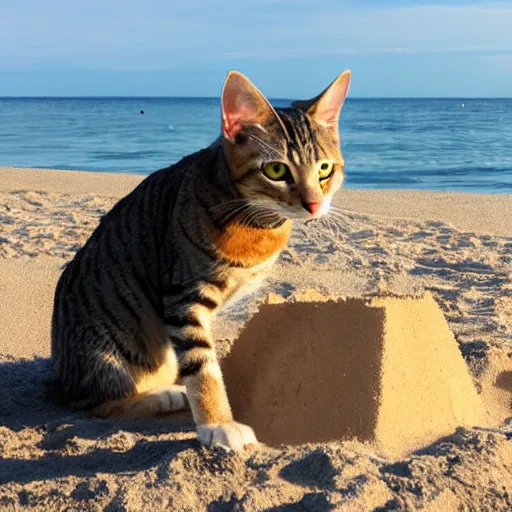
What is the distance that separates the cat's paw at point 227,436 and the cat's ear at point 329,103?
1305mm

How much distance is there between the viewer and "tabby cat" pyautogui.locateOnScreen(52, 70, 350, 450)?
2.95 m

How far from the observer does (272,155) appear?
2.93m

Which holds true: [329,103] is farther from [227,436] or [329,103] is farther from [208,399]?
[227,436]

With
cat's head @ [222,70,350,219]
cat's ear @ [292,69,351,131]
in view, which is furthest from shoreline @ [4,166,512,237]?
cat's head @ [222,70,350,219]

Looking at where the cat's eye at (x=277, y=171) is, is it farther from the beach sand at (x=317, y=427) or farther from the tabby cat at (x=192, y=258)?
the beach sand at (x=317, y=427)

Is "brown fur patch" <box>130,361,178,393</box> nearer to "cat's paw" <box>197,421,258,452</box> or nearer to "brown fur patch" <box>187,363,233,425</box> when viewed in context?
"brown fur patch" <box>187,363,233,425</box>

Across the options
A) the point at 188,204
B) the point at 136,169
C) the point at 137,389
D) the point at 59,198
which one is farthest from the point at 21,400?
the point at 136,169

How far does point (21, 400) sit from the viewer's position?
370cm

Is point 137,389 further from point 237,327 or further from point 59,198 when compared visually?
point 59,198

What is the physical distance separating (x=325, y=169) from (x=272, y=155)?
0.26 m

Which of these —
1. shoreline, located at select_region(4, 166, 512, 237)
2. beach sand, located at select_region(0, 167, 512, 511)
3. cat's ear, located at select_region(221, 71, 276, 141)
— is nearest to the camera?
beach sand, located at select_region(0, 167, 512, 511)

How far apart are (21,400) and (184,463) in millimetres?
1419

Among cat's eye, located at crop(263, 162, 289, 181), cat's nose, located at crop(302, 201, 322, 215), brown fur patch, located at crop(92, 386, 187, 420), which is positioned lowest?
brown fur patch, located at crop(92, 386, 187, 420)

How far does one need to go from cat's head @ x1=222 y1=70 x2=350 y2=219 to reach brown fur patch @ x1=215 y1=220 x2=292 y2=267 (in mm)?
150
